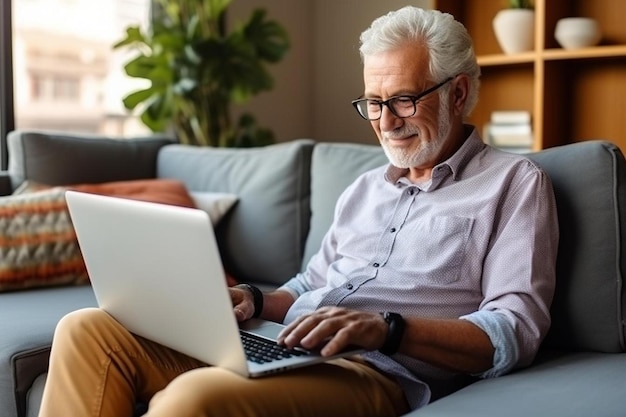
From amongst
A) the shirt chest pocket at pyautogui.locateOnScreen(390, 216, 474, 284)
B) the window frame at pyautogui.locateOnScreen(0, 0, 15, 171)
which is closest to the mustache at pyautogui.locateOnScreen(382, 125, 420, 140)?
the shirt chest pocket at pyautogui.locateOnScreen(390, 216, 474, 284)

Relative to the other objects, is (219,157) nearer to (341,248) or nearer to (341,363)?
(341,248)

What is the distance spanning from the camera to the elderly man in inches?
54.0

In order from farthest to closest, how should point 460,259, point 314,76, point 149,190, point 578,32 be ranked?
1. point 314,76
2. point 578,32
3. point 149,190
4. point 460,259

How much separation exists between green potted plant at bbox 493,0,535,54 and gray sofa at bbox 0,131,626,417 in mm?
877

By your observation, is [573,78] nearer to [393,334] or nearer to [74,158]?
[74,158]

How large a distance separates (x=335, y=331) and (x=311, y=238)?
997 millimetres

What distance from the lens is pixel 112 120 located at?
147 inches

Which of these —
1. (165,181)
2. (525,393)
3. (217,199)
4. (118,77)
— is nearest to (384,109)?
(525,393)

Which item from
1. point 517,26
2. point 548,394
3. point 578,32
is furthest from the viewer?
point 517,26

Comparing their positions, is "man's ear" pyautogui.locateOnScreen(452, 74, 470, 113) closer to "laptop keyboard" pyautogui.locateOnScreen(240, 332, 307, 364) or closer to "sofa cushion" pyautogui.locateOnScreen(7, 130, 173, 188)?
"laptop keyboard" pyautogui.locateOnScreen(240, 332, 307, 364)

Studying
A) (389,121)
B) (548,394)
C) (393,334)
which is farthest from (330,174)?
(548,394)

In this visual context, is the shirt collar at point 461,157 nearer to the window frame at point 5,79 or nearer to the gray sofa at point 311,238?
the gray sofa at point 311,238

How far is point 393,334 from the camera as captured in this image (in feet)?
4.57

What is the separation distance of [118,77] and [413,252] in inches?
93.0
